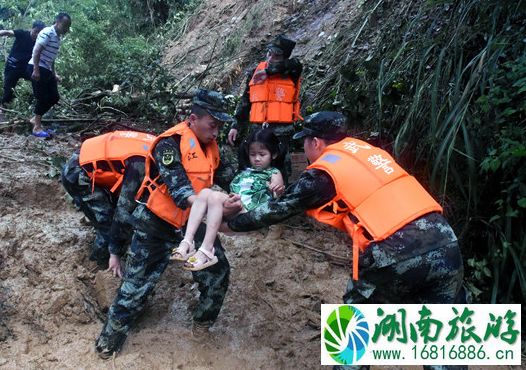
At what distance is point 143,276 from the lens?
291cm

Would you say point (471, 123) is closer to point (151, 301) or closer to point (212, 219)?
point (212, 219)

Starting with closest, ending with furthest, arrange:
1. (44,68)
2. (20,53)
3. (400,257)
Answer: (400,257) → (44,68) → (20,53)

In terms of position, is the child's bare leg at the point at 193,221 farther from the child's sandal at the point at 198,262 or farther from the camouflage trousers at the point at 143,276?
the camouflage trousers at the point at 143,276

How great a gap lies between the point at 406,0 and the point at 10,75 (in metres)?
5.81

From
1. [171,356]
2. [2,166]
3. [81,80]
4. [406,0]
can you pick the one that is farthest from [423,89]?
[81,80]

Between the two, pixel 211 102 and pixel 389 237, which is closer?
pixel 389 237

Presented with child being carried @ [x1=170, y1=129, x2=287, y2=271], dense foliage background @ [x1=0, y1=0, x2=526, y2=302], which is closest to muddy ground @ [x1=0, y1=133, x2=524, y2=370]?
child being carried @ [x1=170, y1=129, x2=287, y2=271]

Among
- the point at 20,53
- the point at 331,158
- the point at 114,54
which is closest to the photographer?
the point at 331,158

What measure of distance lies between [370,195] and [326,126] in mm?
523

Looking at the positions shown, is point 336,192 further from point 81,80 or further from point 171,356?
point 81,80

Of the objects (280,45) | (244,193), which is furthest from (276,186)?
(280,45)

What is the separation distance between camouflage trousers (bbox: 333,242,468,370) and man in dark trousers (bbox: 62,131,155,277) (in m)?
1.97

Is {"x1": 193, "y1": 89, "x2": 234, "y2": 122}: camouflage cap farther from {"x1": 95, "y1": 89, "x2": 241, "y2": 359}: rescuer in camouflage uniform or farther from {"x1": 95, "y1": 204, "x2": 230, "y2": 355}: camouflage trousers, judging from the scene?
{"x1": 95, "y1": 204, "x2": 230, "y2": 355}: camouflage trousers

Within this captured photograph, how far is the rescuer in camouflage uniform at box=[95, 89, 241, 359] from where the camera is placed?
268 centimetres
